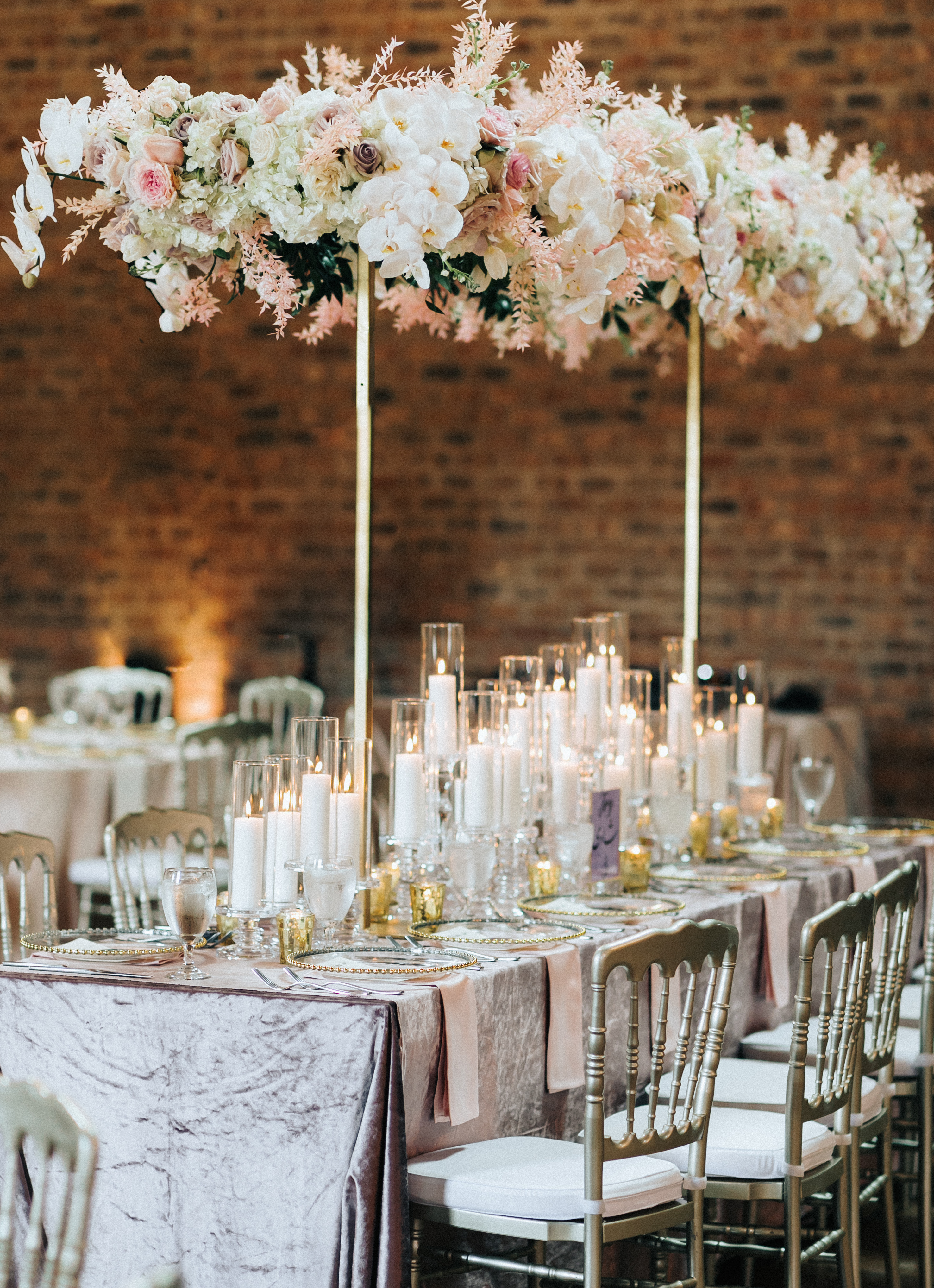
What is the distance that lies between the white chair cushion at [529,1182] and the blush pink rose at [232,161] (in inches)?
62.7

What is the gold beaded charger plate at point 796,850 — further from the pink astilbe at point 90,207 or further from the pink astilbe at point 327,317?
the pink astilbe at point 90,207

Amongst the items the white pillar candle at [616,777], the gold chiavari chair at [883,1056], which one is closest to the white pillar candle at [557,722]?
the white pillar candle at [616,777]

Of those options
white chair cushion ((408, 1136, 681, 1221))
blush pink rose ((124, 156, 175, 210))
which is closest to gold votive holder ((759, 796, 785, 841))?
white chair cushion ((408, 1136, 681, 1221))

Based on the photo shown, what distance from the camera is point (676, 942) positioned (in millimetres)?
2508

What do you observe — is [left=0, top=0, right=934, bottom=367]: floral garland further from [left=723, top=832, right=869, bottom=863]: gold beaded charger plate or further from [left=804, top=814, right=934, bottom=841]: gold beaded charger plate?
[left=804, top=814, right=934, bottom=841]: gold beaded charger plate

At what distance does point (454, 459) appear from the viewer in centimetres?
746

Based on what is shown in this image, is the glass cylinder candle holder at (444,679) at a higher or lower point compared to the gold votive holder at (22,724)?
higher

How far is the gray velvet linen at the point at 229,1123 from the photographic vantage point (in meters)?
2.36

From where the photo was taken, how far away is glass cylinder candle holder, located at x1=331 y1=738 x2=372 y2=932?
289cm

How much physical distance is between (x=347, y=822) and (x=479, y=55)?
1.28 m

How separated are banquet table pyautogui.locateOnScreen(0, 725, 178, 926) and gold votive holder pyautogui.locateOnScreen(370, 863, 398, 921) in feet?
7.25

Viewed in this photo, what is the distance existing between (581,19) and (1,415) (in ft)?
10.1

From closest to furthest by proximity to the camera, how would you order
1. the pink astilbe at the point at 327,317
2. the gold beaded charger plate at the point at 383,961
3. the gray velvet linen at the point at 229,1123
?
the gray velvet linen at the point at 229,1123 < the gold beaded charger plate at the point at 383,961 < the pink astilbe at the point at 327,317

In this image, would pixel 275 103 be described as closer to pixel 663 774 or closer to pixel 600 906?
pixel 600 906
